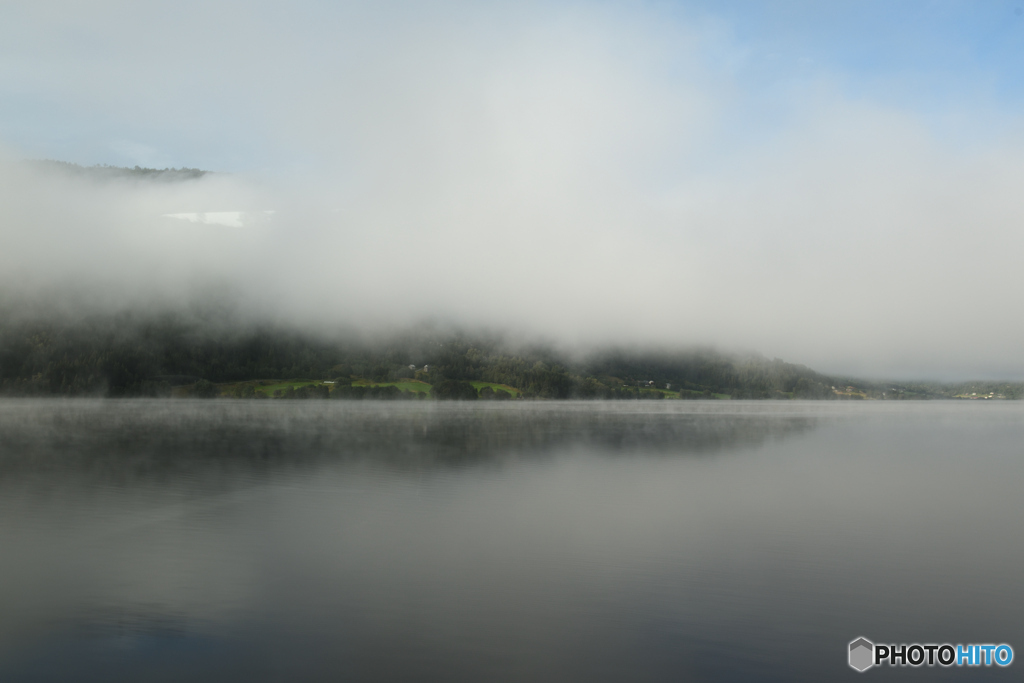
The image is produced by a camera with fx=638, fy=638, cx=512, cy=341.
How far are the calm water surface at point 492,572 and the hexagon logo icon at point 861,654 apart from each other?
24 centimetres

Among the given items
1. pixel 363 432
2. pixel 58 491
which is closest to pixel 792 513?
pixel 58 491

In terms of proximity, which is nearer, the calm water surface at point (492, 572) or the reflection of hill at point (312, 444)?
the calm water surface at point (492, 572)

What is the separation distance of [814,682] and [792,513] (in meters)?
15.2

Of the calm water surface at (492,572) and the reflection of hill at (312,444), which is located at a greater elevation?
the calm water surface at (492,572)

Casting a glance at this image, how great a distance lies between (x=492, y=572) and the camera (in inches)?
661

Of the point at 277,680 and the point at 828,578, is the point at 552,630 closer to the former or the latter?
the point at 277,680

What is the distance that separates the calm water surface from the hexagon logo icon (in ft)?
0.77

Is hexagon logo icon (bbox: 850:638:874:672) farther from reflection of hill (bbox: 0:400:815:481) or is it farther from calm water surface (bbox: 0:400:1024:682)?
reflection of hill (bbox: 0:400:815:481)

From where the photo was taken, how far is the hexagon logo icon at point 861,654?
456 inches

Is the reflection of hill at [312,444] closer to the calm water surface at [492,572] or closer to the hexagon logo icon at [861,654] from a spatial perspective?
the calm water surface at [492,572]

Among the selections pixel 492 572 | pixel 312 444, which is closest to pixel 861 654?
pixel 492 572

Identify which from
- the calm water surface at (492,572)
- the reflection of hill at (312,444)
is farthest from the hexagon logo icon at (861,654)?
the reflection of hill at (312,444)

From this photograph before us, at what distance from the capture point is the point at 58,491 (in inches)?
1107

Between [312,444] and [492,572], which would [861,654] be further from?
[312,444]
